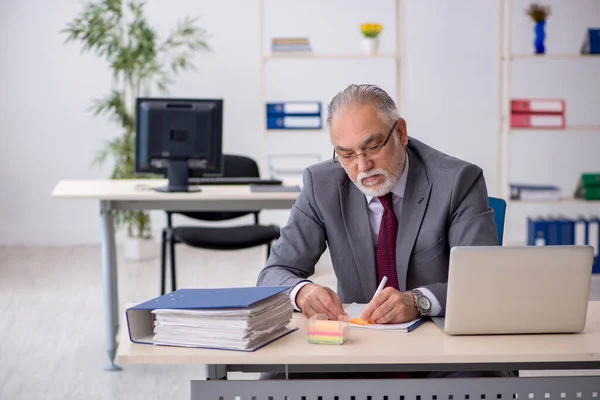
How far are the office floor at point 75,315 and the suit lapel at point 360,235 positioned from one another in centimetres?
111

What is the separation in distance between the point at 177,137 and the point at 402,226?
2.02 metres

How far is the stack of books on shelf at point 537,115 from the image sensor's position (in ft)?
19.1

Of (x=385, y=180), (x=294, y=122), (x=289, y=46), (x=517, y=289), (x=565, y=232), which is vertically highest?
(x=289, y=46)

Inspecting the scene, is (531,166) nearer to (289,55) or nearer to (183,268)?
(289,55)

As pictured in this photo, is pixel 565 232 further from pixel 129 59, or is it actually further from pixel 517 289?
pixel 517 289

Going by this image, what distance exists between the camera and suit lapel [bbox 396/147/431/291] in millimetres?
2299

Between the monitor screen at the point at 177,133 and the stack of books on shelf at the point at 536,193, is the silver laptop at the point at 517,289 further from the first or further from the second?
the stack of books on shelf at the point at 536,193

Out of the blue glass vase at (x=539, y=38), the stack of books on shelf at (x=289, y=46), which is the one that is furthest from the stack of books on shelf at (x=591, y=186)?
the stack of books on shelf at (x=289, y=46)

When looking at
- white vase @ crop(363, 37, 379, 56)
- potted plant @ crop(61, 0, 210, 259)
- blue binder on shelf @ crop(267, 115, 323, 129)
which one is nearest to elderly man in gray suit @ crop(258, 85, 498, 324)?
blue binder on shelf @ crop(267, 115, 323, 129)

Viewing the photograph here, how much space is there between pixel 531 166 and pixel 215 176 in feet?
11.1

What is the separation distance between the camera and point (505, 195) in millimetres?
5902

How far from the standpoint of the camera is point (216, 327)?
174cm

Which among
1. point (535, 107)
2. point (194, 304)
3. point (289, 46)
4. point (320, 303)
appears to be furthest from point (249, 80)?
point (194, 304)

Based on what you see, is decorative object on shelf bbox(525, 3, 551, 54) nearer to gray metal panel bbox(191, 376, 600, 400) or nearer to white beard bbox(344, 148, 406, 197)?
white beard bbox(344, 148, 406, 197)
